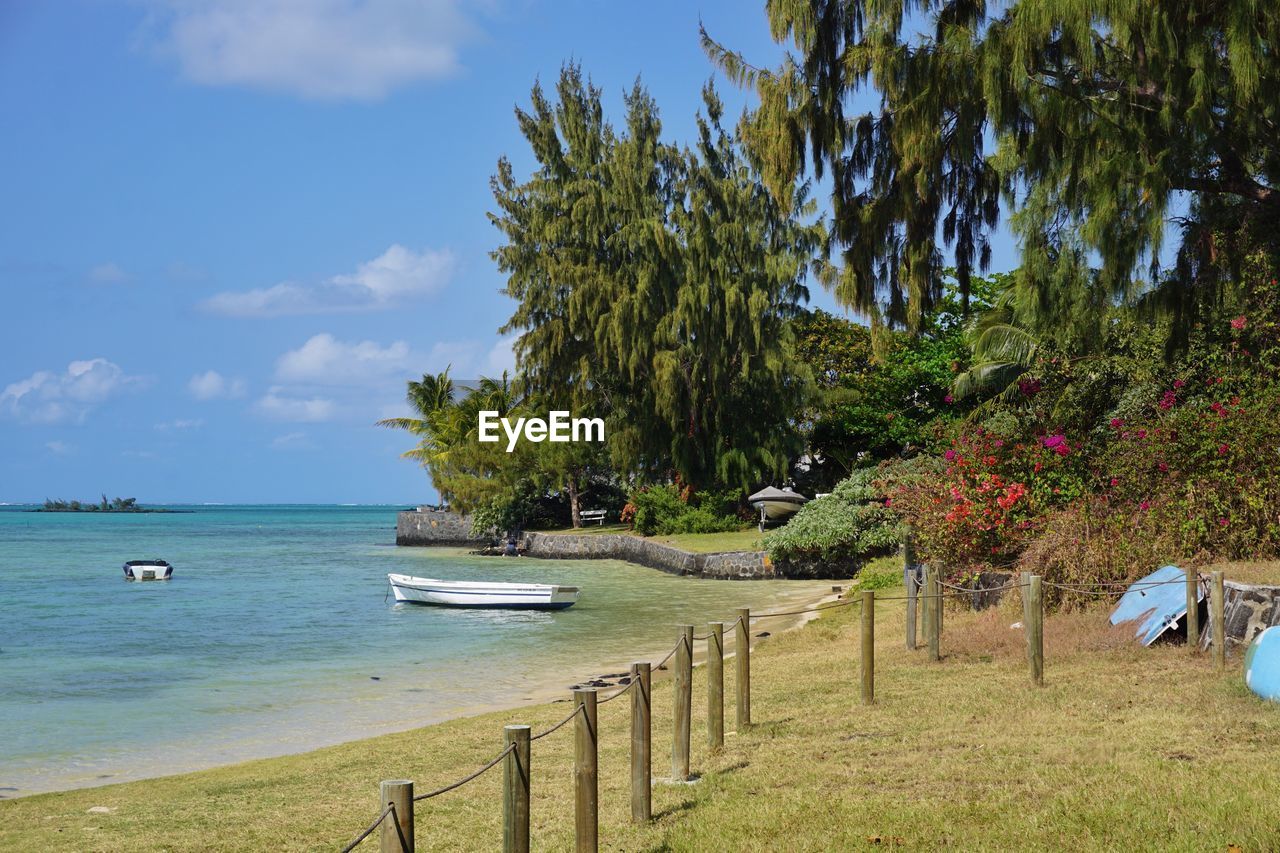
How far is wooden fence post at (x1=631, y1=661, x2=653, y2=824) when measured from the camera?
7.34m

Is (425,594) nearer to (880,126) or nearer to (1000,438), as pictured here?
(1000,438)

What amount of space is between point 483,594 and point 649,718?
23445 mm

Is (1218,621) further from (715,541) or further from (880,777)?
(715,541)

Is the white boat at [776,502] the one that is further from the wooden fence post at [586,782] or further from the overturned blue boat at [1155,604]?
the wooden fence post at [586,782]

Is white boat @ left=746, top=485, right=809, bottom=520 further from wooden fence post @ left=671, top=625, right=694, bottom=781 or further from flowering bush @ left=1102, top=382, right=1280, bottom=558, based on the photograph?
wooden fence post @ left=671, top=625, right=694, bottom=781

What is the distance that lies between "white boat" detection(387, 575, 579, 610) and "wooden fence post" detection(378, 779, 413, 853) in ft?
80.4

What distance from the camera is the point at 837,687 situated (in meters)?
12.5

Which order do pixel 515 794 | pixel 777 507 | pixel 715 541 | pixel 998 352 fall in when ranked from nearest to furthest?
pixel 515 794
pixel 998 352
pixel 715 541
pixel 777 507

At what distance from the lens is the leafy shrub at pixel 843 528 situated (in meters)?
33.3

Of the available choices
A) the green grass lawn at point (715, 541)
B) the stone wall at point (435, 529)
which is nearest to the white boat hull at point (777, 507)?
the green grass lawn at point (715, 541)

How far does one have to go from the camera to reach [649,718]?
7387 millimetres

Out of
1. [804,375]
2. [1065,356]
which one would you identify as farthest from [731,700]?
[804,375]

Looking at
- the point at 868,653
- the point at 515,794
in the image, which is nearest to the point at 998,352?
the point at 868,653

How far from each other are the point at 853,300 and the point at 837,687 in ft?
19.9
